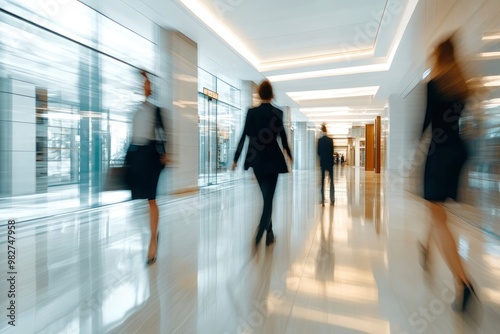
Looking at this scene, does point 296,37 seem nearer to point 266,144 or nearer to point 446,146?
point 266,144

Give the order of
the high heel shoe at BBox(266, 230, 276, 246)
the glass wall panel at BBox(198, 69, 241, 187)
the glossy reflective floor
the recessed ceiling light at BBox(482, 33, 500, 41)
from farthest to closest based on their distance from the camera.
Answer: the glass wall panel at BBox(198, 69, 241, 187) → the recessed ceiling light at BBox(482, 33, 500, 41) → the high heel shoe at BBox(266, 230, 276, 246) → the glossy reflective floor

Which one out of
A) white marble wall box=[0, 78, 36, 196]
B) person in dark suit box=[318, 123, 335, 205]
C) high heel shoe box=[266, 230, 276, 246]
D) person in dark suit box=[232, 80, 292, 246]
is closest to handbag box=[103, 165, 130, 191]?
person in dark suit box=[232, 80, 292, 246]

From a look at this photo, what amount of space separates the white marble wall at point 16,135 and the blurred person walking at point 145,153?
3.00 meters

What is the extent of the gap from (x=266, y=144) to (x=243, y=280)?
1.31 meters

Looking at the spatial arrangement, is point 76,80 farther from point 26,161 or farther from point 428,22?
point 428,22

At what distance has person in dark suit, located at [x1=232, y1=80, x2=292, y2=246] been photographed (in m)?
2.72

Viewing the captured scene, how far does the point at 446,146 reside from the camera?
174 centimetres

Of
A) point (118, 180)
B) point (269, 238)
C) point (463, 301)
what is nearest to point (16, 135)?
point (118, 180)

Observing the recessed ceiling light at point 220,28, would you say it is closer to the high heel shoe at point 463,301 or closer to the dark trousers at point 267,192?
the dark trousers at point 267,192

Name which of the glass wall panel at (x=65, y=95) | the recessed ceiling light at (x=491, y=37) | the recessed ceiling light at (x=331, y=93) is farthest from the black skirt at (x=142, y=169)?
the recessed ceiling light at (x=331, y=93)

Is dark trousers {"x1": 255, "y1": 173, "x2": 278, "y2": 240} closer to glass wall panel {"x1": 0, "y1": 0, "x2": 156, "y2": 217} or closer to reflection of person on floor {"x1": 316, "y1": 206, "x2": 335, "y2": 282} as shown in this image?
reflection of person on floor {"x1": 316, "y1": 206, "x2": 335, "y2": 282}

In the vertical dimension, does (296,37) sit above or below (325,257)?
above

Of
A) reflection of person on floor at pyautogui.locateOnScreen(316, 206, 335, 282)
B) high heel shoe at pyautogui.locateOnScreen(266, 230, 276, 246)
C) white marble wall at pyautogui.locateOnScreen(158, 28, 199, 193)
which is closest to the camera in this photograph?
reflection of person on floor at pyautogui.locateOnScreen(316, 206, 335, 282)

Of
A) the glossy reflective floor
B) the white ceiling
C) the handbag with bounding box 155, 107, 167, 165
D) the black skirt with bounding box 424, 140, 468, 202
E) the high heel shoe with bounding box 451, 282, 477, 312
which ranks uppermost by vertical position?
the white ceiling
